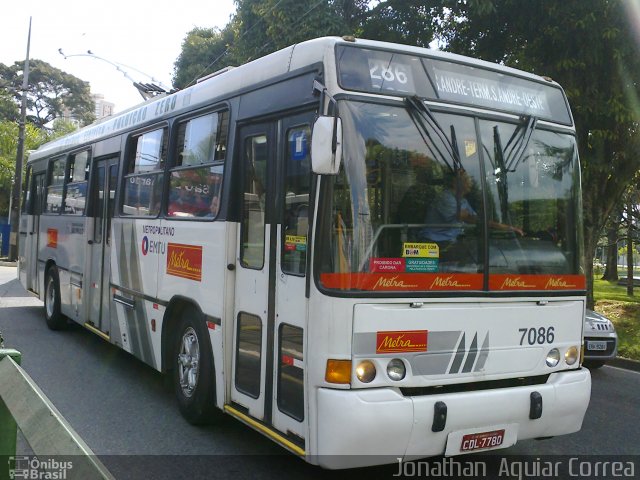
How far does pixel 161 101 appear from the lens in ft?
22.6

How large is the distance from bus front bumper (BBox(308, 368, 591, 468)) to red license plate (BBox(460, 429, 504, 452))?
3 cm

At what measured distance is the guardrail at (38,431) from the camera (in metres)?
2.14

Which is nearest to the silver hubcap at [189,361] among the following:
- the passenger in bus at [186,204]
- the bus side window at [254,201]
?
the passenger in bus at [186,204]

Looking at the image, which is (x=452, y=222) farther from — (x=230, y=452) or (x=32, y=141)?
(x=32, y=141)

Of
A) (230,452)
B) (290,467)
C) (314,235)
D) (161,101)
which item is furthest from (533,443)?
(161,101)

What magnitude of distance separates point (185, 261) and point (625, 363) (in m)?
6.74

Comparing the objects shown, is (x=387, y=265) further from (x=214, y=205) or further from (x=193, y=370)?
(x=193, y=370)

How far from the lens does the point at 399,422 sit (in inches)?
152

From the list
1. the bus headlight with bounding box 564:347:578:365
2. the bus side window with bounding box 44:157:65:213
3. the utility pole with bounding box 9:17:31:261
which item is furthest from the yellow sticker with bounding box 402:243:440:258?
the utility pole with bounding box 9:17:31:261

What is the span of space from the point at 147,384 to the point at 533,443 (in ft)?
13.1

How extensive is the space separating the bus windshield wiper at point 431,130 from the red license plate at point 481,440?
171 centimetres

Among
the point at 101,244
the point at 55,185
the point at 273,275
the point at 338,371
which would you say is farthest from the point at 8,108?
the point at 338,371

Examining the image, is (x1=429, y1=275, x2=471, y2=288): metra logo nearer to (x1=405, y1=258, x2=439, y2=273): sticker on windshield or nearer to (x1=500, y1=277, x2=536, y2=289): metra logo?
(x1=405, y1=258, x2=439, y2=273): sticker on windshield

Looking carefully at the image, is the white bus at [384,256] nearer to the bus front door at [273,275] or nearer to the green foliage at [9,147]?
the bus front door at [273,275]
